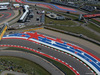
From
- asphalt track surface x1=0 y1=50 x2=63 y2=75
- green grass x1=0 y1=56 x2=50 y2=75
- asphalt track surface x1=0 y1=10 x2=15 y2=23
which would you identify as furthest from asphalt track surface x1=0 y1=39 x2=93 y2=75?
asphalt track surface x1=0 y1=10 x2=15 y2=23

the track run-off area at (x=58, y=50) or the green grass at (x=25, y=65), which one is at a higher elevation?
the track run-off area at (x=58, y=50)

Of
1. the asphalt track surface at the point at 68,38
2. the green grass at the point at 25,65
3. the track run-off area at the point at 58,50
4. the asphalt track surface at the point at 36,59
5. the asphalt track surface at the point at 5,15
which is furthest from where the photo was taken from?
the asphalt track surface at the point at 5,15

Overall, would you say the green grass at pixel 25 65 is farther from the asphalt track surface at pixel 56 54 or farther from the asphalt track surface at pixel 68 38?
the asphalt track surface at pixel 68 38

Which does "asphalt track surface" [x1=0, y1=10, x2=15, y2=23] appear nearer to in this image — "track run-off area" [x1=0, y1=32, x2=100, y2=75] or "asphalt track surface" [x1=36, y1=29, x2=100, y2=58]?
"track run-off area" [x1=0, y1=32, x2=100, y2=75]

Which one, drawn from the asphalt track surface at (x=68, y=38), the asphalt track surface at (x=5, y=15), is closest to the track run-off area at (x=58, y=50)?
the asphalt track surface at (x=68, y=38)

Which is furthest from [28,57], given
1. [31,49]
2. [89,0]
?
[89,0]

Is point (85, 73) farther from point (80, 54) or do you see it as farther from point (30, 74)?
point (30, 74)
